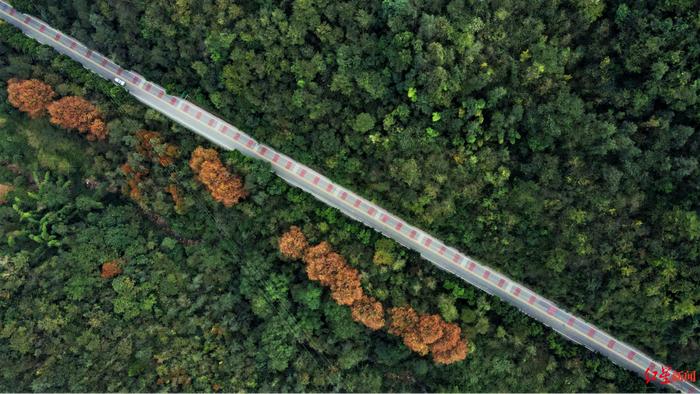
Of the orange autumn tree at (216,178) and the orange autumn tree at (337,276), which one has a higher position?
the orange autumn tree at (216,178)

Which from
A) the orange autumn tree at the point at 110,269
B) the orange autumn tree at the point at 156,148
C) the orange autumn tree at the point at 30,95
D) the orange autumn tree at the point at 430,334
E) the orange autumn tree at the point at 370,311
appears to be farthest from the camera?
the orange autumn tree at the point at 30,95

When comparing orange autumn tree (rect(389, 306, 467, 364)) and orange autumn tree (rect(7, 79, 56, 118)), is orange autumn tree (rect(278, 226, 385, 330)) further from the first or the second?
orange autumn tree (rect(7, 79, 56, 118))

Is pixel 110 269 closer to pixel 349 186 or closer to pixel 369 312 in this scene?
pixel 349 186

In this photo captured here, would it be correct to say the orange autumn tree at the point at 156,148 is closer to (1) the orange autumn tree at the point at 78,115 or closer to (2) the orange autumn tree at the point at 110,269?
(1) the orange autumn tree at the point at 78,115

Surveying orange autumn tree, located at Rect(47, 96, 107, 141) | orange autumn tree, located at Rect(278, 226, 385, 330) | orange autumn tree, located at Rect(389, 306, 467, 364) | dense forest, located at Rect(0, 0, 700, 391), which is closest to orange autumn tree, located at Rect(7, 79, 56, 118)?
dense forest, located at Rect(0, 0, 700, 391)

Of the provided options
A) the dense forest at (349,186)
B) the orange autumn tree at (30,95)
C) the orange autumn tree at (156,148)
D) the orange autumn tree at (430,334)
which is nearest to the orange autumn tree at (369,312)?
the dense forest at (349,186)

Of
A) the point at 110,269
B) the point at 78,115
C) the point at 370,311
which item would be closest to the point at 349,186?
the point at 370,311

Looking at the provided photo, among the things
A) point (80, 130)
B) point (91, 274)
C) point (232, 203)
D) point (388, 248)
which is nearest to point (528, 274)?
point (388, 248)
